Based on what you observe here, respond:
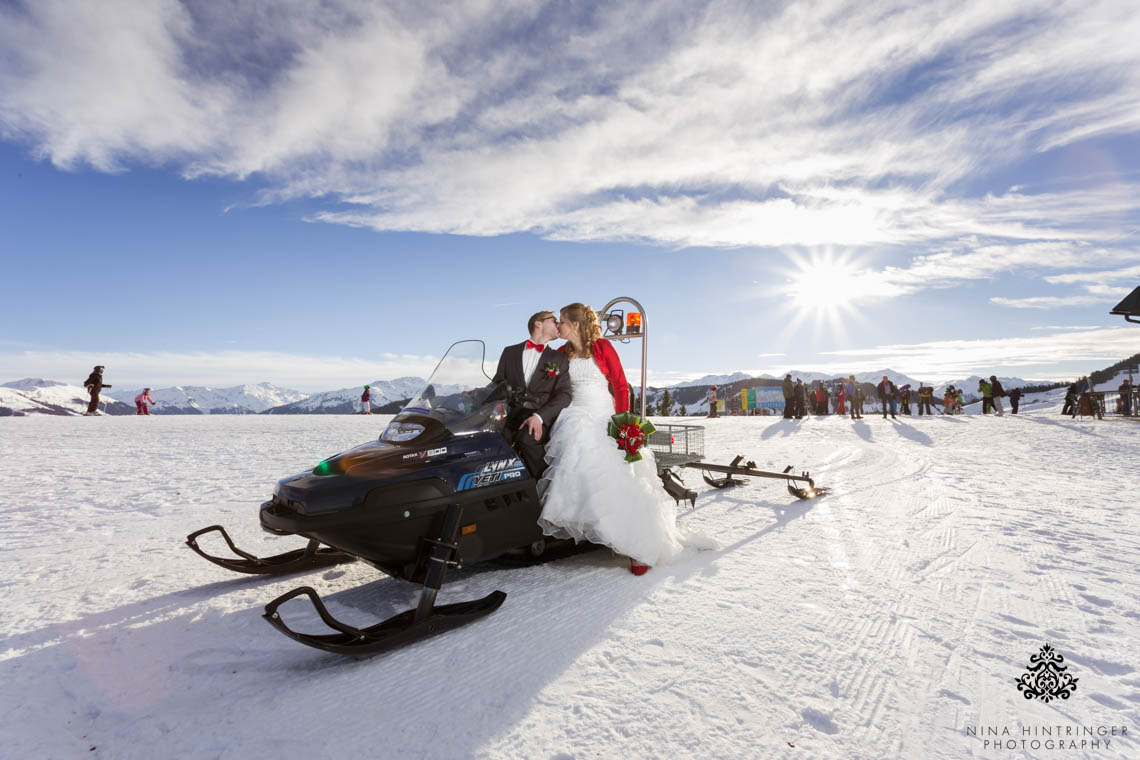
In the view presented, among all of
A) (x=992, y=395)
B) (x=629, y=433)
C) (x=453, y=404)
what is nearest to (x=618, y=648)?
(x=629, y=433)

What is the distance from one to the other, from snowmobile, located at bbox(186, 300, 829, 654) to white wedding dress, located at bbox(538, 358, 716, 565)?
214 millimetres

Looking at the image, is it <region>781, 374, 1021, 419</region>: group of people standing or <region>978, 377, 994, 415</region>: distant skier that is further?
<region>978, 377, 994, 415</region>: distant skier

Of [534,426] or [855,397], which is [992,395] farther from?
[534,426]

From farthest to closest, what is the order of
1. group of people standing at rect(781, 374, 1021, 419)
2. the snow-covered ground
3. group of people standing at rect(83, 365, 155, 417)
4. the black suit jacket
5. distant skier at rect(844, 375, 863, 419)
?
group of people standing at rect(781, 374, 1021, 419) < distant skier at rect(844, 375, 863, 419) < group of people standing at rect(83, 365, 155, 417) < the black suit jacket < the snow-covered ground

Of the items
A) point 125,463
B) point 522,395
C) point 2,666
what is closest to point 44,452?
point 125,463

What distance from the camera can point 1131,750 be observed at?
2184 mm

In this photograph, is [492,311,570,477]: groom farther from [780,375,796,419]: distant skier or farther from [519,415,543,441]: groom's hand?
[780,375,796,419]: distant skier

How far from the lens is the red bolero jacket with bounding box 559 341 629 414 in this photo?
508 centimetres

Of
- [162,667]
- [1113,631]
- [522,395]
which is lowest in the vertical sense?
[162,667]

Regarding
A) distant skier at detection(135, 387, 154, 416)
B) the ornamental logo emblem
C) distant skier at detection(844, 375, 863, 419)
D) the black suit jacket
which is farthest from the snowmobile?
distant skier at detection(135, 387, 154, 416)

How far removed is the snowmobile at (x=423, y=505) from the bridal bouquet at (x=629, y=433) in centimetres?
79

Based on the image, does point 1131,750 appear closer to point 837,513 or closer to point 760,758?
point 760,758

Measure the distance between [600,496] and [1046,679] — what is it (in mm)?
2715

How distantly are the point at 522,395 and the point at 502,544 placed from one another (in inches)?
45.2
